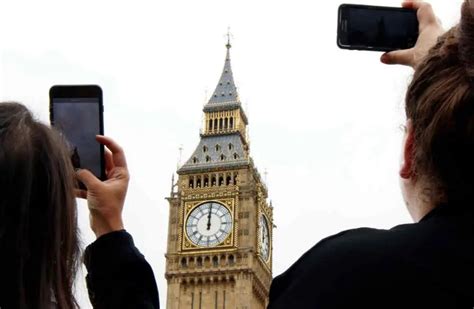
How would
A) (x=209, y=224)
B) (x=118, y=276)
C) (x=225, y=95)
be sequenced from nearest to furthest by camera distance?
(x=118, y=276)
(x=209, y=224)
(x=225, y=95)

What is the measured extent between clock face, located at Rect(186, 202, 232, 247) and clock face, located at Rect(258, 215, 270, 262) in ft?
7.73

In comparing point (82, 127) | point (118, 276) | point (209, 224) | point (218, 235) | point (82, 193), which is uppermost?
point (82, 127)

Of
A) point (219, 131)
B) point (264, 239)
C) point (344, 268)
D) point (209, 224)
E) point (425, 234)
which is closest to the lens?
point (344, 268)

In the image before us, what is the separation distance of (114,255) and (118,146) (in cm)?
54

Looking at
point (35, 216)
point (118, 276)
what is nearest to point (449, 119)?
point (35, 216)

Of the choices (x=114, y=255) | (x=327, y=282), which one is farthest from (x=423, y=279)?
(x=114, y=255)

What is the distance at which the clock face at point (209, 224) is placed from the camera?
144 feet

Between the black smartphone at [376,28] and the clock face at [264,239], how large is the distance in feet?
139

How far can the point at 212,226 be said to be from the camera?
145 ft

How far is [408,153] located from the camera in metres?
2.29

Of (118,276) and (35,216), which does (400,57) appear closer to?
(118,276)

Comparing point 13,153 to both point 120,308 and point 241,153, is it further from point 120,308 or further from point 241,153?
point 241,153

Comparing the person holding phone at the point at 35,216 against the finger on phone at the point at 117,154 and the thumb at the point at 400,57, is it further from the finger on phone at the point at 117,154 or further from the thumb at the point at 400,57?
the thumb at the point at 400,57

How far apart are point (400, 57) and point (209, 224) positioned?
41.5 m
